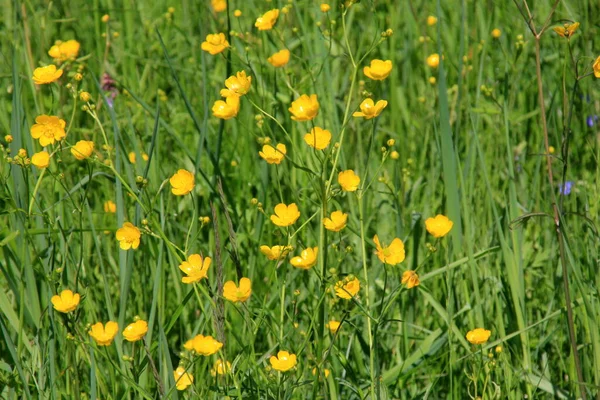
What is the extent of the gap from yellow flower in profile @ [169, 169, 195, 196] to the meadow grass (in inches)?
0.4

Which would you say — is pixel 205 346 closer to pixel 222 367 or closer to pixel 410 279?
pixel 222 367

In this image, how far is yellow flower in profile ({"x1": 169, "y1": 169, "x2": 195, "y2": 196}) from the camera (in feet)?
5.59

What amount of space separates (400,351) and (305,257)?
0.62 metres

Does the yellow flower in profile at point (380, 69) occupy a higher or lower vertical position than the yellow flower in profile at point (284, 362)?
higher

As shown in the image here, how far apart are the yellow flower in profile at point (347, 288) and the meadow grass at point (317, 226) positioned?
2 cm

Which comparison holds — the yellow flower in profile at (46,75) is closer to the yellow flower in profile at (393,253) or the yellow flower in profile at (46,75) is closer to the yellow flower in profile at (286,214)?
the yellow flower in profile at (286,214)

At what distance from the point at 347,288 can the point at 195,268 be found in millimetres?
288

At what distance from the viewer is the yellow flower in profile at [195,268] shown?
5.02 feet

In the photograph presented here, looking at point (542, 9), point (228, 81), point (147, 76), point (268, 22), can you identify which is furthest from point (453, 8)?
point (228, 81)

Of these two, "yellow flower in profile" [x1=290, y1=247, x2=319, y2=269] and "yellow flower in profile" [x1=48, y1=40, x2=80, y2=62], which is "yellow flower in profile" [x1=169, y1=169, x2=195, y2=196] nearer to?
"yellow flower in profile" [x1=290, y1=247, x2=319, y2=269]

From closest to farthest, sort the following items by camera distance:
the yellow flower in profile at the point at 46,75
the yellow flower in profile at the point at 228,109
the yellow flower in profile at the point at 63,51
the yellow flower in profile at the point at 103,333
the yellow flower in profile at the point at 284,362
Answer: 1. the yellow flower in profile at the point at 284,362
2. the yellow flower in profile at the point at 103,333
3. the yellow flower in profile at the point at 228,109
4. the yellow flower in profile at the point at 46,75
5. the yellow flower in profile at the point at 63,51

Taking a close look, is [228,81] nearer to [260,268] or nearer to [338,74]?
[260,268]

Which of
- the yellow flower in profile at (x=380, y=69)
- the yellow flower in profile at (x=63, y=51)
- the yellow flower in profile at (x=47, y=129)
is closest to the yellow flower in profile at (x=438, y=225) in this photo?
the yellow flower in profile at (x=380, y=69)

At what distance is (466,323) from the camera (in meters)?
2.08
